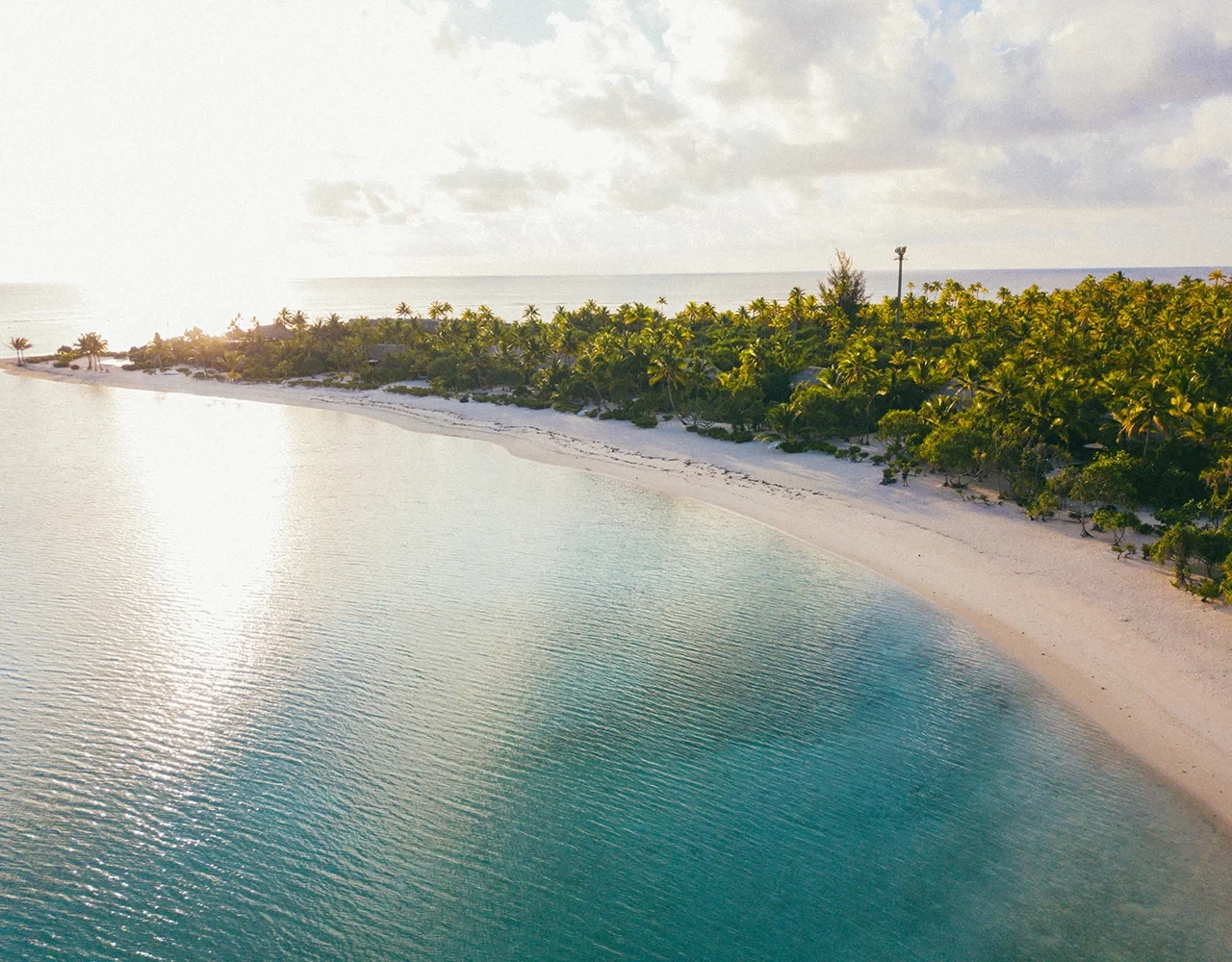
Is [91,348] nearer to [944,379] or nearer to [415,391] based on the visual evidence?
[415,391]

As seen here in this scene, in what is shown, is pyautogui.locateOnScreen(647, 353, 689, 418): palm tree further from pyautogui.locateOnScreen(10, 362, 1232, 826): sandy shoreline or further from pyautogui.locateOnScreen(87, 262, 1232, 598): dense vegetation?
pyautogui.locateOnScreen(10, 362, 1232, 826): sandy shoreline

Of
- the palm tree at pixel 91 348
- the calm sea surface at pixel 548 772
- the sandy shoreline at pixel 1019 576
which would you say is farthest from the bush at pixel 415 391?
the palm tree at pixel 91 348

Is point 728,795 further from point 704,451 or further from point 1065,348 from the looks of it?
point 1065,348

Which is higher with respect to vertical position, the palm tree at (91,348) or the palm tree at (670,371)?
the palm tree at (91,348)

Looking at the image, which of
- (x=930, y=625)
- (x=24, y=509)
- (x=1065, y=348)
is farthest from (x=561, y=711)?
(x=1065, y=348)

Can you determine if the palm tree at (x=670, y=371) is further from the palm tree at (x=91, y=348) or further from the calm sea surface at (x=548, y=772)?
the palm tree at (x=91, y=348)

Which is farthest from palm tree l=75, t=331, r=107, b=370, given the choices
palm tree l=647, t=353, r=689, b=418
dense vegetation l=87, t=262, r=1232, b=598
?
palm tree l=647, t=353, r=689, b=418
